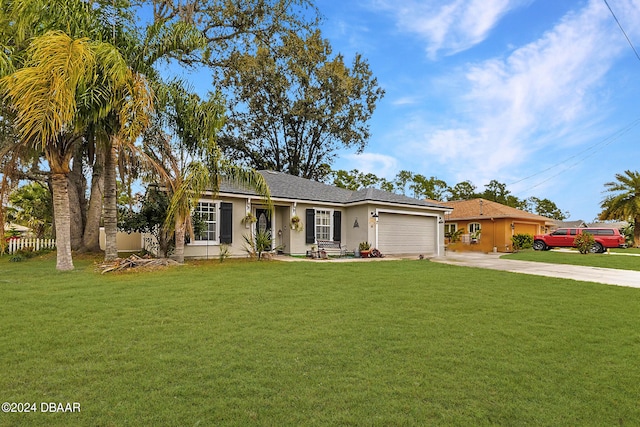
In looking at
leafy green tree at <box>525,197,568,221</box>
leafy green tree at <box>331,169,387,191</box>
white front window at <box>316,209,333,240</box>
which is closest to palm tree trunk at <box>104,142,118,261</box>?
white front window at <box>316,209,333,240</box>

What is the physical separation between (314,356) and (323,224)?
12.8 m

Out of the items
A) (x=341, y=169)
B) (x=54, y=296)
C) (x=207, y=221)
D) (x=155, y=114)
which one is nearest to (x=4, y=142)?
(x=155, y=114)

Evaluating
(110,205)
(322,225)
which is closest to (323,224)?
(322,225)

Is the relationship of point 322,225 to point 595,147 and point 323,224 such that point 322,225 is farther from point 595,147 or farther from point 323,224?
point 595,147

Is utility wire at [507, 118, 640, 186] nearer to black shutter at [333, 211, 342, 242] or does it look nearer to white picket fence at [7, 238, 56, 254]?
black shutter at [333, 211, 342, 242]

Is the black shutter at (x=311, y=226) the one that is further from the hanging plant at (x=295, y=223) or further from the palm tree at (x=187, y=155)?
the palm tree at (x=187, y=155)

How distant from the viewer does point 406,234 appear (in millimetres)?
17734

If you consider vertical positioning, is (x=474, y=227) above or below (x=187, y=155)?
below

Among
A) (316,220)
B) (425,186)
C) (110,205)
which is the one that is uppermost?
(425,186)

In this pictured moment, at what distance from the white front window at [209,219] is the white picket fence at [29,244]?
768cm

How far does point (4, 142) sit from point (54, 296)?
8.83m

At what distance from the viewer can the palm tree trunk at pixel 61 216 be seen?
30.1 feet

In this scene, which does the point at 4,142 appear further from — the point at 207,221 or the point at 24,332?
the point at 24,332

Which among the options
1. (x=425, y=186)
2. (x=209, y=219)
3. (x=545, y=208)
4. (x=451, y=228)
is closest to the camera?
(x=209, y=219)
